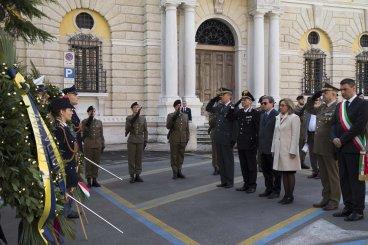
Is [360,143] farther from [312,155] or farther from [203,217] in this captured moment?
[312,155]

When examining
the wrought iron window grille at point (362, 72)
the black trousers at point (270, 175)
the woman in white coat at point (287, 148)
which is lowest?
the black trousers at point (270, 175)

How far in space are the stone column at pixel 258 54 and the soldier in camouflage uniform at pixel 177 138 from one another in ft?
32.3

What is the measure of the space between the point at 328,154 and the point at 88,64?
1352cm

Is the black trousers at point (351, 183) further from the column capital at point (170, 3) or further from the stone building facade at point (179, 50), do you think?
the column capital at point (170, 3)

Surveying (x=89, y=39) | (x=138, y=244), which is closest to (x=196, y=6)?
(x=89, y=39)

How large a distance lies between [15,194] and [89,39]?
1540 centimetres

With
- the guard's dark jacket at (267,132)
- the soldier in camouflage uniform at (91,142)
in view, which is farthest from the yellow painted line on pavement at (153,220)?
the guard's dark jacket at (267,132)

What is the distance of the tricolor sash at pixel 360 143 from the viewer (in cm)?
663

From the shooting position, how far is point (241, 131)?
31.6 feet

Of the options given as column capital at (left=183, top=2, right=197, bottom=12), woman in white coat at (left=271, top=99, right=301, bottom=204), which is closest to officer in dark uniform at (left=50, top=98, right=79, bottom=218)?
woman in white coat at (left=271, top=99, right=301, bottom=204)

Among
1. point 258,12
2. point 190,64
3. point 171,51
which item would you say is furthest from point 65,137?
point 258,12

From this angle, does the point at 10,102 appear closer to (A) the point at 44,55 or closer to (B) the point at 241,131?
(B) the point at 241,131

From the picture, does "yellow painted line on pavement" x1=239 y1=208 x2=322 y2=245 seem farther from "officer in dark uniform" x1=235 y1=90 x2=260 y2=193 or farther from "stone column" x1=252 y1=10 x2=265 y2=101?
"stone column" x1=252 y1=10 x2=265 y2=101

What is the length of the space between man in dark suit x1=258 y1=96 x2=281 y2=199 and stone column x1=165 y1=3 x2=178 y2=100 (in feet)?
34.4
